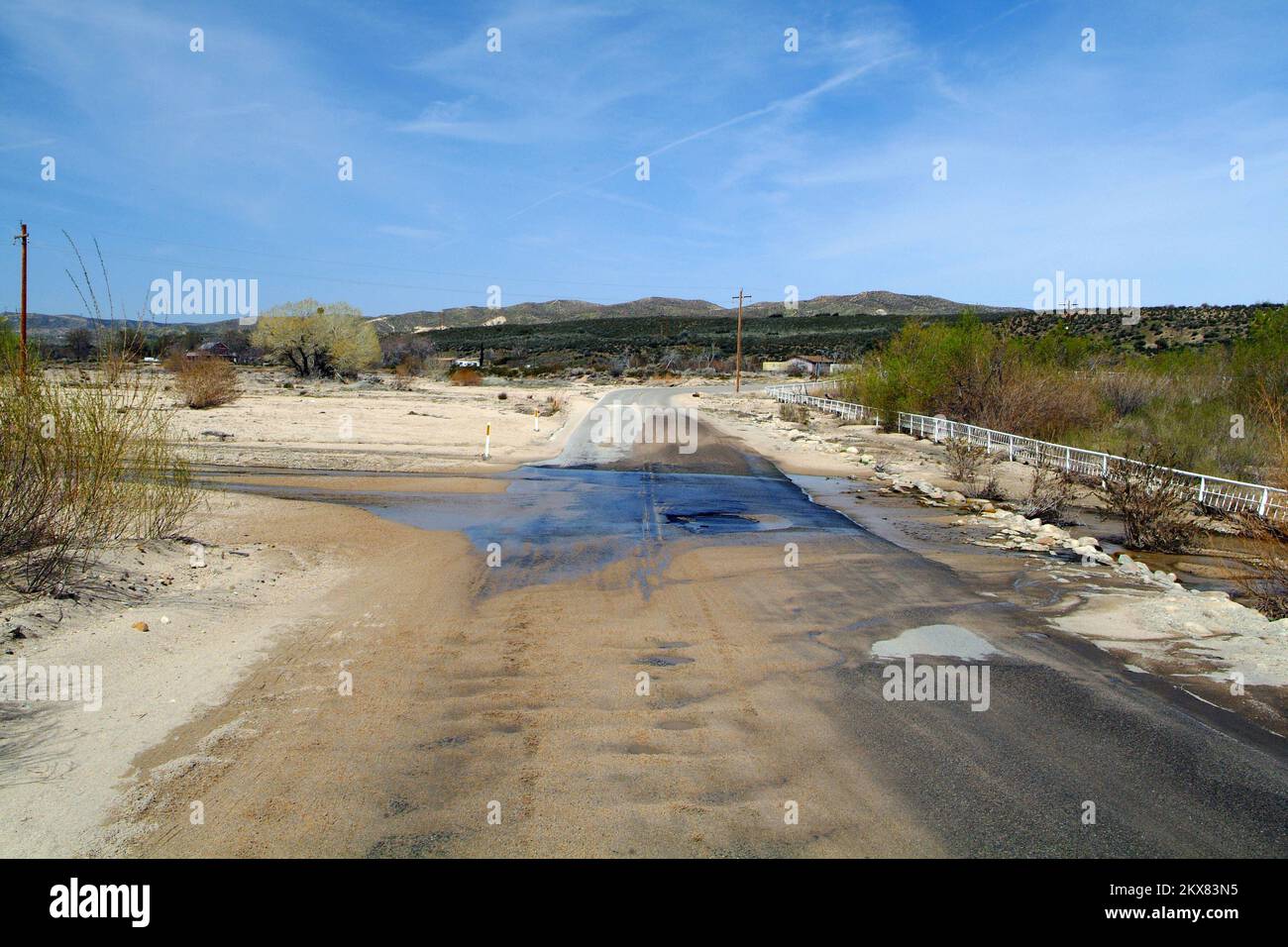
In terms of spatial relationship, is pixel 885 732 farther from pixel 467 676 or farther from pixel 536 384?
pixel 536 384

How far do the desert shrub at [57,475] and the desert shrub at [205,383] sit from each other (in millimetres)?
29135

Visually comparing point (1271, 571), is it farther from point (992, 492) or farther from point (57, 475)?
point (57, 475)

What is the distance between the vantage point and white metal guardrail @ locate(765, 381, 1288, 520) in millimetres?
16047

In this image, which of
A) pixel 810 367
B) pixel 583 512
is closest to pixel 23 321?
pixel 583 512

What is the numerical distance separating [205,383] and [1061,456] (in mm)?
32509

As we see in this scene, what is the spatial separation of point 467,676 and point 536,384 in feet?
216

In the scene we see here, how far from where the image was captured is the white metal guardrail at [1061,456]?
52.6ft

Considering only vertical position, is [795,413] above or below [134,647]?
above

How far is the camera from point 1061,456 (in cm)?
2533

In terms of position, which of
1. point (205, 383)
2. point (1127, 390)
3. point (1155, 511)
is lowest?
point (1155, 511)

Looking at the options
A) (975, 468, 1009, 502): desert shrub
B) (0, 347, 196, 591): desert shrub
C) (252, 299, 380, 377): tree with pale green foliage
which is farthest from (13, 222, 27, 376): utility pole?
(252, 299, 380, 377): tree with pale green foliage

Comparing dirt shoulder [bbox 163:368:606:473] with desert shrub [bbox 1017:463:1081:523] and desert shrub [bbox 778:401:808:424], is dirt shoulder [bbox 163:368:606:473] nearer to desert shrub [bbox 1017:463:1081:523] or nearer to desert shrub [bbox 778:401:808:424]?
desert shrub [bbox 778:401:808:424]

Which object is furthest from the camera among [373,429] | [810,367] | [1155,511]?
[810,367]
